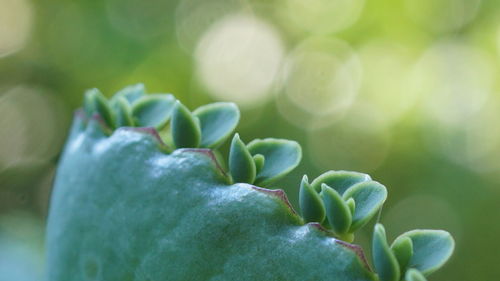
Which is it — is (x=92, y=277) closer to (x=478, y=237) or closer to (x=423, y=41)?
(x=478, y=237)

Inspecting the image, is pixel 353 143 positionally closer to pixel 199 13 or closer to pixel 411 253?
pixel 199 13

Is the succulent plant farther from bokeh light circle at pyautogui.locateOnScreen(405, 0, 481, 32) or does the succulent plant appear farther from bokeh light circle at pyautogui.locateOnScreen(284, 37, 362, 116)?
bokeh light circle at pyautogui.locateOnScreen(405, 0, 481, 32)

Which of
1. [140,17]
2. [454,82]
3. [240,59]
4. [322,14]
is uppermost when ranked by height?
[140,17]

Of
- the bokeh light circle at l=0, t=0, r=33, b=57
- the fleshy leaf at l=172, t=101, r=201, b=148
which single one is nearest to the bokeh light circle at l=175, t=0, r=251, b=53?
the bokeh light circle at l=0, t=0, r=33, b=57

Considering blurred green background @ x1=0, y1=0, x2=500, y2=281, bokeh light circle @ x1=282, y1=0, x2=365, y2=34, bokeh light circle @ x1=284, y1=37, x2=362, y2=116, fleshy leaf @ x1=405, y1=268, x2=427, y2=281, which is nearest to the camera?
fleshy leaf @ x1=405, y1=268, x2=427, y2=281

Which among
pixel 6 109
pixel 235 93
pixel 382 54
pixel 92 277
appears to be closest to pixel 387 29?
pixel 382 54

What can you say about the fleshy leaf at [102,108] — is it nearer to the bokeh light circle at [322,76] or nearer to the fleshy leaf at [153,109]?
the fleshy leaf at [153,109]

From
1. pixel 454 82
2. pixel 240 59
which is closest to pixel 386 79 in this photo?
pixel 454 82
